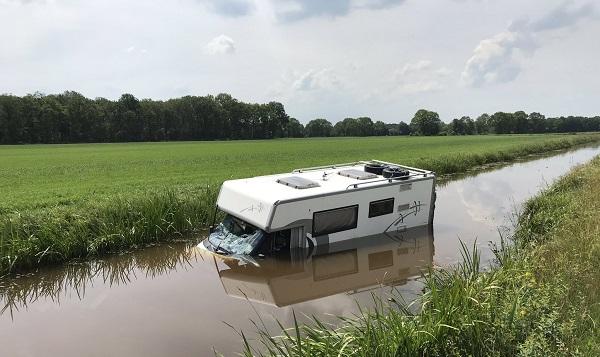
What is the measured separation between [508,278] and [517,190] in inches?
810

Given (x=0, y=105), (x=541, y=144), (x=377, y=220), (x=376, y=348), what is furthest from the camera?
(x=0, y=105)

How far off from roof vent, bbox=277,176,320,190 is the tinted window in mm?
1905

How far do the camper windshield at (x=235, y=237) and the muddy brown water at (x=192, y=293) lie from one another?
1.32 feet

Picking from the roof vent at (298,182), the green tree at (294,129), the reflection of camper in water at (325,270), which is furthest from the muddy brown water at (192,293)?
the green tree at (294,129)

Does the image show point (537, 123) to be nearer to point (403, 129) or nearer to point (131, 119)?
point (403, 129)

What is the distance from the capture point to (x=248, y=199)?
1317 centimetres

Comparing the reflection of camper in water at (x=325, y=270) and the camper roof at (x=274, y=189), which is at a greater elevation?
the camper roof at (x=274, y=189)

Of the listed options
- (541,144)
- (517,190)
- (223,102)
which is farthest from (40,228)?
(223,102)

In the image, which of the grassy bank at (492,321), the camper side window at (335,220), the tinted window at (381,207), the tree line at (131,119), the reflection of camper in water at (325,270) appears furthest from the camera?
the tree line at (131,119)

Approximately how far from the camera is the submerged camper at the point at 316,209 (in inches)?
502

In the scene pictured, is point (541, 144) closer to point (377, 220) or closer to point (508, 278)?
point (377, 220)

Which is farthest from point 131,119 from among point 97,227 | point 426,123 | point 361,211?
point 361,211

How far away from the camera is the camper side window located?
44.3 ft

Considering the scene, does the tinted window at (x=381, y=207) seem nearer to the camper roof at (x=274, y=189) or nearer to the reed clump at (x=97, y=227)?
the camper roof at (x=274, y=189)
